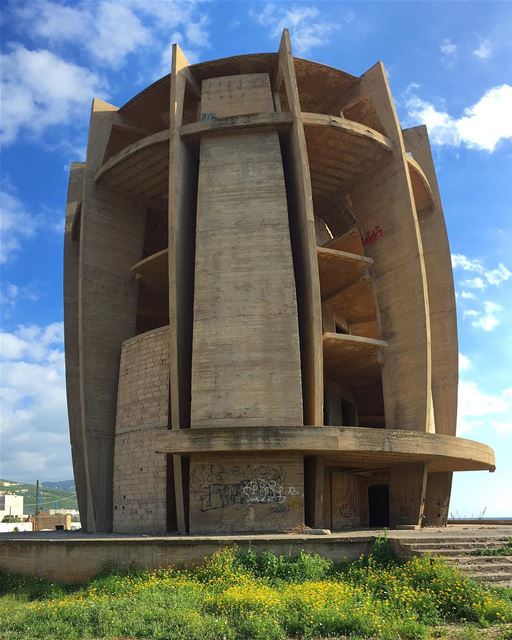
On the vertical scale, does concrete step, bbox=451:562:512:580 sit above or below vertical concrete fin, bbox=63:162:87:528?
below

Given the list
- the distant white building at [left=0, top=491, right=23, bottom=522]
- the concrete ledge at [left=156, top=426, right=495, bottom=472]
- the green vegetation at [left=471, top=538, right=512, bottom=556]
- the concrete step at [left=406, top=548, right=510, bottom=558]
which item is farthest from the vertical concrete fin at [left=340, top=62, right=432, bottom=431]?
the distant white building at [left=0, top=491, right=23, bottom=522]

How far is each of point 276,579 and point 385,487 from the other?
2158cm

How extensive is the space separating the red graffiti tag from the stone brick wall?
8626 millimetres

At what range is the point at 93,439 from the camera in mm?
21734

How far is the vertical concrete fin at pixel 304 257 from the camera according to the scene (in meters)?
18.0

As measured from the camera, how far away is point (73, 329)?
25.3m

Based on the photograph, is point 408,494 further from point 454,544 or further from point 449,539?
point 454,544

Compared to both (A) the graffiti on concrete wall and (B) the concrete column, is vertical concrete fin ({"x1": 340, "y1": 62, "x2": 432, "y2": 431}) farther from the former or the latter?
(A) the graffiti on concrete wall

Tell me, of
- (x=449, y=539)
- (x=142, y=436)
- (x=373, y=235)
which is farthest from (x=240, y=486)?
(x=373, y=235)

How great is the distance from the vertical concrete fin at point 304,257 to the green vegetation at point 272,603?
248 inches

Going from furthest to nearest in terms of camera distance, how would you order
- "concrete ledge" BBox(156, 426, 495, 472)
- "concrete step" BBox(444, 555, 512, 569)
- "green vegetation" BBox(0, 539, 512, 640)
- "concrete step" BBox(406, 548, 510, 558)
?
"concrete ledge" BBox(156, 426, 495, 472) → "concrete step" BBox(406, 548, 510, 558) → "concrete step" BBox(444, 555, 512, 569) → "green vegetation" BBox(0, 539, 512, 640)

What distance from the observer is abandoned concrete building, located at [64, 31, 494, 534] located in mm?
17109

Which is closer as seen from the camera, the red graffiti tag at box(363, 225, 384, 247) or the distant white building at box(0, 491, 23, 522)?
the red graffiti tag at box(363, 225, 384, 247)

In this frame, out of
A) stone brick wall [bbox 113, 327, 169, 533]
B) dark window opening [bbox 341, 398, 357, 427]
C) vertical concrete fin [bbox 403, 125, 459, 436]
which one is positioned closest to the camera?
stone brick wall [bbox 113, 327, 169, 533]
